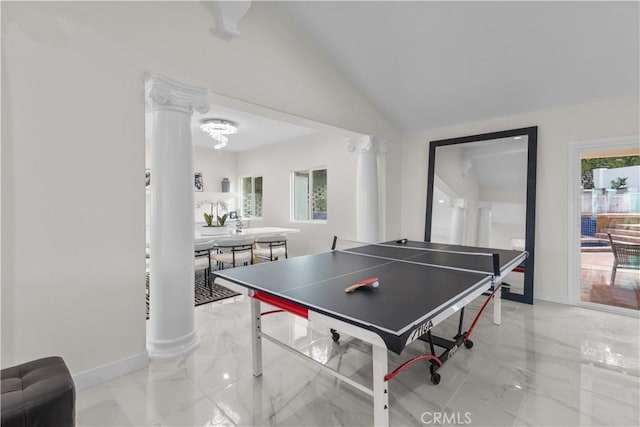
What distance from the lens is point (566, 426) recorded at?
165 cm

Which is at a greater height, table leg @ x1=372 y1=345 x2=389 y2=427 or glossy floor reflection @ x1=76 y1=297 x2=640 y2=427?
table leg @ x1=372 y1=345 x2=389 y2=427

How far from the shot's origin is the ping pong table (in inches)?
47.7

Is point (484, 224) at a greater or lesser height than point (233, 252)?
greater

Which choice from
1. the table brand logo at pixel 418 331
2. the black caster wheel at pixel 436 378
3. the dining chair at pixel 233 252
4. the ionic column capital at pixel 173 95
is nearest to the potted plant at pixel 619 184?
the black caster wheel at pixel 436 378

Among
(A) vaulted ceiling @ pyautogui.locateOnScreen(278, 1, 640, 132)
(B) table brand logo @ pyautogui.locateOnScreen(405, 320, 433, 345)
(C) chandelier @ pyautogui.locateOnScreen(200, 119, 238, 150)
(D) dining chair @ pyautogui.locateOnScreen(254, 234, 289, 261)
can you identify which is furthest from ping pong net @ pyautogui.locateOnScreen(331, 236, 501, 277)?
(C) chandelier @ pyautogui.locateOnScreen(200, 119, 238, 150)

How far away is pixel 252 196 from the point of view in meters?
8.25

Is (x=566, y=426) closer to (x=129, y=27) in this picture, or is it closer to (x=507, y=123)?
(x=507, y=123)

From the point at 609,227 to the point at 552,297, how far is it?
41.2 inches

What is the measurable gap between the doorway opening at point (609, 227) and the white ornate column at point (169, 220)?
4.43 m

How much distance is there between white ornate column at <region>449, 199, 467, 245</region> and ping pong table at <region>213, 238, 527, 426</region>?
5.61 ft

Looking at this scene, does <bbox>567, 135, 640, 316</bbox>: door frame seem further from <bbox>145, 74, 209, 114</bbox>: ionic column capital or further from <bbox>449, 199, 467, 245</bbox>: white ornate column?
<bbox>145, 74, 209, 114</bbox>: ionic column capital

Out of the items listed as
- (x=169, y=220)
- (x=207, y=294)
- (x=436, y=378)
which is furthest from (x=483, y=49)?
(x=207, y=294)

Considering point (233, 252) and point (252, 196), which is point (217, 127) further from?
point (252, 196)

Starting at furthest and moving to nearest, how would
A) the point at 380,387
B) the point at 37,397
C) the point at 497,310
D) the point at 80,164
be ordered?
the point at 497,310
the point at 80,164
the point at 380,387
the point at 37,397
